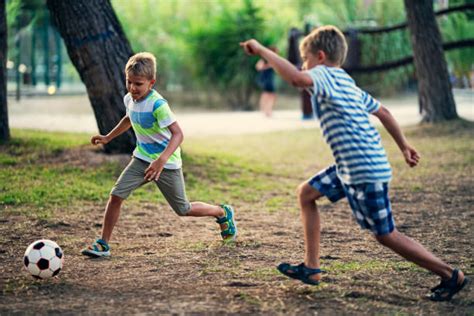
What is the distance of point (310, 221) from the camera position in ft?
16.2

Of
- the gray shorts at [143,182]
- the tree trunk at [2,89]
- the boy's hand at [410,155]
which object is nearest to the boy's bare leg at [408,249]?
the boy's hand at [410,155]

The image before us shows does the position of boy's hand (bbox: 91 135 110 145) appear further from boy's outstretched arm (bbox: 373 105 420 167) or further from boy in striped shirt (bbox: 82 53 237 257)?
boy's outstretched arm (bbox: 373 105 420 167)

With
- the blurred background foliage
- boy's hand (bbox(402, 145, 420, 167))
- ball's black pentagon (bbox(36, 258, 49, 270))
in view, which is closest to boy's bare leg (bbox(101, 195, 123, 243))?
ball's black pentagon (bbox(36, 258, 49, 270))

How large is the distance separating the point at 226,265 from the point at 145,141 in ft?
3.66

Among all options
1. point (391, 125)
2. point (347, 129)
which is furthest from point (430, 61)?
point (347, 129)

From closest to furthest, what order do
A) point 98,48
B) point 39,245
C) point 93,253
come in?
point 39,245
point 93,253
point 98,48

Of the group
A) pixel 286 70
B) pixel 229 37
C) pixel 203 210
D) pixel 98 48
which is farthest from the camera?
pixel 229 37

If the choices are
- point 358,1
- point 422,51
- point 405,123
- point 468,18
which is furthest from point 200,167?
point 358,1

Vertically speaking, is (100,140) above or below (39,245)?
above

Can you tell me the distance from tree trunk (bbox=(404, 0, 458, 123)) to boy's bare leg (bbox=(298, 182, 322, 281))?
10.1 meters

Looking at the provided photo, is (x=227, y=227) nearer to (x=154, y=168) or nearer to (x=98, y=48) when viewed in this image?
(x=154, y=168)

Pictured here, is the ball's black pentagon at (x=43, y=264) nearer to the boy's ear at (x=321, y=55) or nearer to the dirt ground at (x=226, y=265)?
the dirt ground at (x=226, y=265)

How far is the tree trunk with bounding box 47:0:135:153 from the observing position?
378 inches

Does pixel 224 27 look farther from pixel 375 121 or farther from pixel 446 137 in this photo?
pixel 446 137
